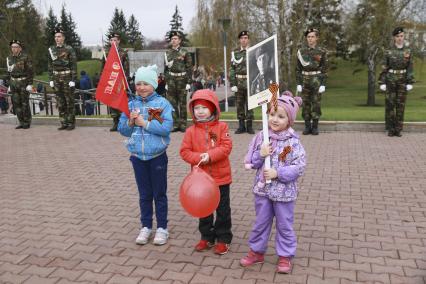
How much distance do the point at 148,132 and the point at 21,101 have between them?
9176mm

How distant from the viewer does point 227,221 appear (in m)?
4.38

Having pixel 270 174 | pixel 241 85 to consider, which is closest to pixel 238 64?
pixel 241 85

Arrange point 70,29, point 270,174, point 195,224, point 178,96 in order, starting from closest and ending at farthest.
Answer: point 270,174 → point 195,224 → point 178,96 → point 70,29

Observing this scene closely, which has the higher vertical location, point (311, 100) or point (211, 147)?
point (311, 100)

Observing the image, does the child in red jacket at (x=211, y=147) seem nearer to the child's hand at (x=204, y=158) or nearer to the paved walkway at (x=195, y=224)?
the child's hand at (x=204, y=158)

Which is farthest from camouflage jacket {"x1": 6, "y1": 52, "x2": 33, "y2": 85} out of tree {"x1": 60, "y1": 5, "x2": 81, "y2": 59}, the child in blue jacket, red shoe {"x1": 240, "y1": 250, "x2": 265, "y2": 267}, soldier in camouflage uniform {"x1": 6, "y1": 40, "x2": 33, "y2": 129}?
tree {"x1": 60, "y1": 5, "x2": 81, "y2": 59}

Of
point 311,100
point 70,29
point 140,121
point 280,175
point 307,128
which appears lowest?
point 307,128

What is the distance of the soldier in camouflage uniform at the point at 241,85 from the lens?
10766 mm

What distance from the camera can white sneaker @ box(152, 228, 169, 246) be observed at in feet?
15.0

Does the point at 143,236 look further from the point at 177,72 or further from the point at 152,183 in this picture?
the point at 177,72

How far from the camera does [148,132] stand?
449cm

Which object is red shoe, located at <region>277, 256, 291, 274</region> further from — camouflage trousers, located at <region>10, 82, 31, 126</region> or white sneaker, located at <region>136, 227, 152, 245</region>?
camouflage trousers, located at <region>10, 82, 31, 126</region>

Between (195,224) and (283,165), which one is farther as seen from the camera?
(195,224)

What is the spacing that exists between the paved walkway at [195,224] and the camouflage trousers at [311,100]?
176cm
